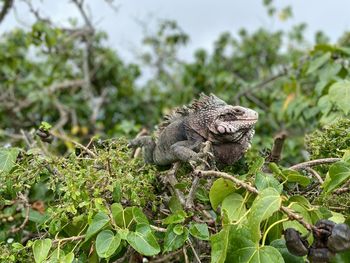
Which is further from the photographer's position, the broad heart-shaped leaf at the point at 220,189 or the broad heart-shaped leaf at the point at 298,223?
the broad heart-shaped leaf at the point at 220,189

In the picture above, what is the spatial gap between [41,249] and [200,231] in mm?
441

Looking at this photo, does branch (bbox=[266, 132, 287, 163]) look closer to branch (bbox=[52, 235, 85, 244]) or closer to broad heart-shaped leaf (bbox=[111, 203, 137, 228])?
broad heart-shaped leaf (bbox=[111, 203, 137, 228])

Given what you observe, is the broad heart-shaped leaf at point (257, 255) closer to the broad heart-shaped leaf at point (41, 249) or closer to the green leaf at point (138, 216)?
the green leaf at point (138, 216)

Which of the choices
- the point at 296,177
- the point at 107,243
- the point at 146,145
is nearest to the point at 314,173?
the point at 296,177

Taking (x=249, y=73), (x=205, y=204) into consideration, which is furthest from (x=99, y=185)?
(x=249, y=73)

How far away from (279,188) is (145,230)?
0.38 m

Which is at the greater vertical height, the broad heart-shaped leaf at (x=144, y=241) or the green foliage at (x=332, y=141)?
the green foliage at (x=332, y=141)

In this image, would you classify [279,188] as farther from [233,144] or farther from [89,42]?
[89,42]

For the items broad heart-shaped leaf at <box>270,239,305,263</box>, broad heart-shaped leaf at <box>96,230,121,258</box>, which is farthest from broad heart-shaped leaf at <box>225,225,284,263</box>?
broad heart-shaped leaf at <box>96,230,121,258</box>

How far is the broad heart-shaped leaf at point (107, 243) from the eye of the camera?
1494 millimetres

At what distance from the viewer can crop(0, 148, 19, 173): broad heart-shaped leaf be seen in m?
1.87

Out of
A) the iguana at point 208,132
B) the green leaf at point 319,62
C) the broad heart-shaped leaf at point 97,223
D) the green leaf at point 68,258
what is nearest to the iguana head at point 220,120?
the iguana at point 208,132

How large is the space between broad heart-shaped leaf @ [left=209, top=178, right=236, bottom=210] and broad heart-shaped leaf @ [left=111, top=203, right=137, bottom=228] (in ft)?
0.78

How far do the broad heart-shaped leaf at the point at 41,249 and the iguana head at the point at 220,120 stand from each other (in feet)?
2.45
